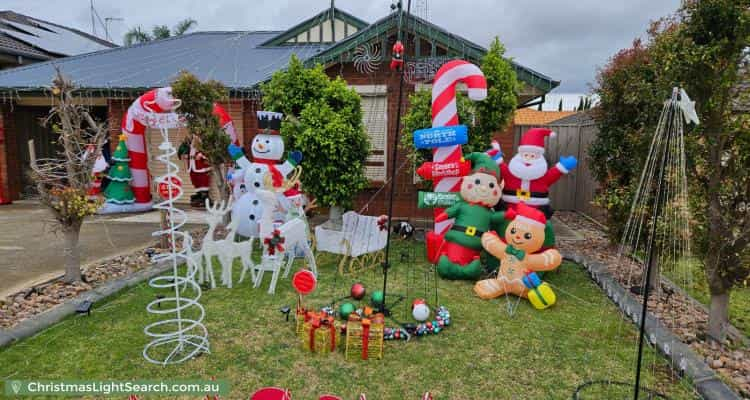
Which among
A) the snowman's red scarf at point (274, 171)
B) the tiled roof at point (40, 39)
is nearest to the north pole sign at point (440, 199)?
the snowman's red scarf at point (274, 171)

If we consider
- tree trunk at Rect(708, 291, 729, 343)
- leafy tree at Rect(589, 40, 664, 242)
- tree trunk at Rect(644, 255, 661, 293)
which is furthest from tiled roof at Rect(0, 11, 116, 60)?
tree trunk at Rect(708, 291, 729, 343)

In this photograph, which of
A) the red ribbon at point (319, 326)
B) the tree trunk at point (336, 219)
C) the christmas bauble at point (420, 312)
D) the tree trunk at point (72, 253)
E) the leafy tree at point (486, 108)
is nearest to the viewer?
the red ribbon at point (319, 326)

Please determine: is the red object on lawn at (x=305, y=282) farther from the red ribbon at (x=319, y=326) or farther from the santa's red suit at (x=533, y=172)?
the santa's red suit at (x=533, y=172)

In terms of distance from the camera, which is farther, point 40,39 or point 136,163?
point 40,39

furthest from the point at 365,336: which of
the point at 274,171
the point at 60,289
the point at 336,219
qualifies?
the point at 336,219

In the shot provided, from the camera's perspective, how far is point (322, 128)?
23.0 ft

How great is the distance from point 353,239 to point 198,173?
619 centimetres

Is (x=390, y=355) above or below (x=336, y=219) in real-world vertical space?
below

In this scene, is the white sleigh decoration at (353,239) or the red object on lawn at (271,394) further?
the white sleigh decoration at (353,239)

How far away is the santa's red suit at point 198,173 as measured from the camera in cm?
1005

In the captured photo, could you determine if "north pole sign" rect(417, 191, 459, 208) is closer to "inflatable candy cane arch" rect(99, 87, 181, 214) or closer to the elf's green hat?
the elf's green hat

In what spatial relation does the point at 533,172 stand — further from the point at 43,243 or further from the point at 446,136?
the point at 43,243

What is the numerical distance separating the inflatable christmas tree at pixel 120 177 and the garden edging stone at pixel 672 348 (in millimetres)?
9548

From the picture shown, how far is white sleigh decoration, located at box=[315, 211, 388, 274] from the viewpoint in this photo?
589cm
